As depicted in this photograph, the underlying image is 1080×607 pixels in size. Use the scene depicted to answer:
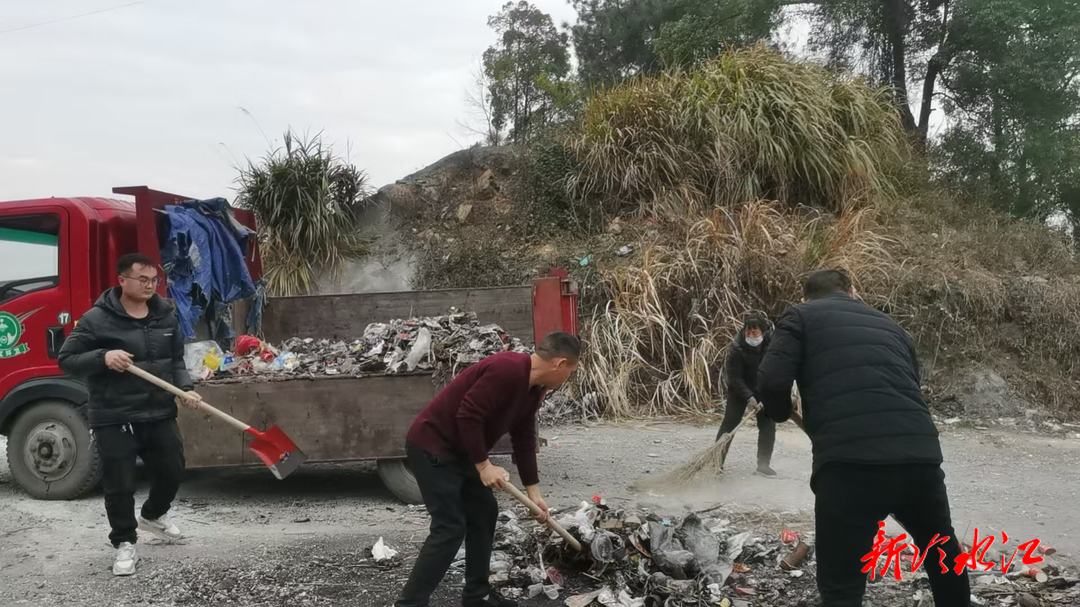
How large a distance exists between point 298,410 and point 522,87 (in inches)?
591

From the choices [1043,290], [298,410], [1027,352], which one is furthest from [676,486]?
[1043,290]

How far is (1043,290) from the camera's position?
30.3 feet

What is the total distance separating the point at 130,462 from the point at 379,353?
1.71m

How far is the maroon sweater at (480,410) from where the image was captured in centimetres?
322

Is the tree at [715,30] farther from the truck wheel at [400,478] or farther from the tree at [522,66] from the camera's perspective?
the truck wheel at [400,478]

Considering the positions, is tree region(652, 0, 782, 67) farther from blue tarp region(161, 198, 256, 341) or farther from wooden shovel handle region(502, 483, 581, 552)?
wooden shovel handle region(502, 483, 581, 552)

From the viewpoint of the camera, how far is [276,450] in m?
4.79

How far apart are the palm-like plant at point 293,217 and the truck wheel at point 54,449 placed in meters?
5.85

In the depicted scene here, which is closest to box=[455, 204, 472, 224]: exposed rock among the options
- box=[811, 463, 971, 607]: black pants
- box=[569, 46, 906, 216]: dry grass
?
box=[569, 46, 906, 216]: dry grass

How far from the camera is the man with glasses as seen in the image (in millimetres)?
4039

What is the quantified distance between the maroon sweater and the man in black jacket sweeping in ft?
3.32

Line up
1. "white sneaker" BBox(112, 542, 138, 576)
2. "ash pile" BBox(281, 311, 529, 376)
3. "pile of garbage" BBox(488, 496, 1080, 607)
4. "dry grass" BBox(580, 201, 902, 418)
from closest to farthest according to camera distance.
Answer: "pile of garbage" BBox(488, 496, 1080, 607)
"white sneaker" BBox(112, 542, 138, 576)
"ash pile" BBox(281, 311, 529, 376)
"dry grass" BBox(580, 201, 902, 418)

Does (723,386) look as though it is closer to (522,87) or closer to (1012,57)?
(1012,57)

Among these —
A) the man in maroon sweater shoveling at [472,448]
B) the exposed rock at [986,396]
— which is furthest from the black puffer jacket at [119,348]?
the exposed rock at [986,396]
